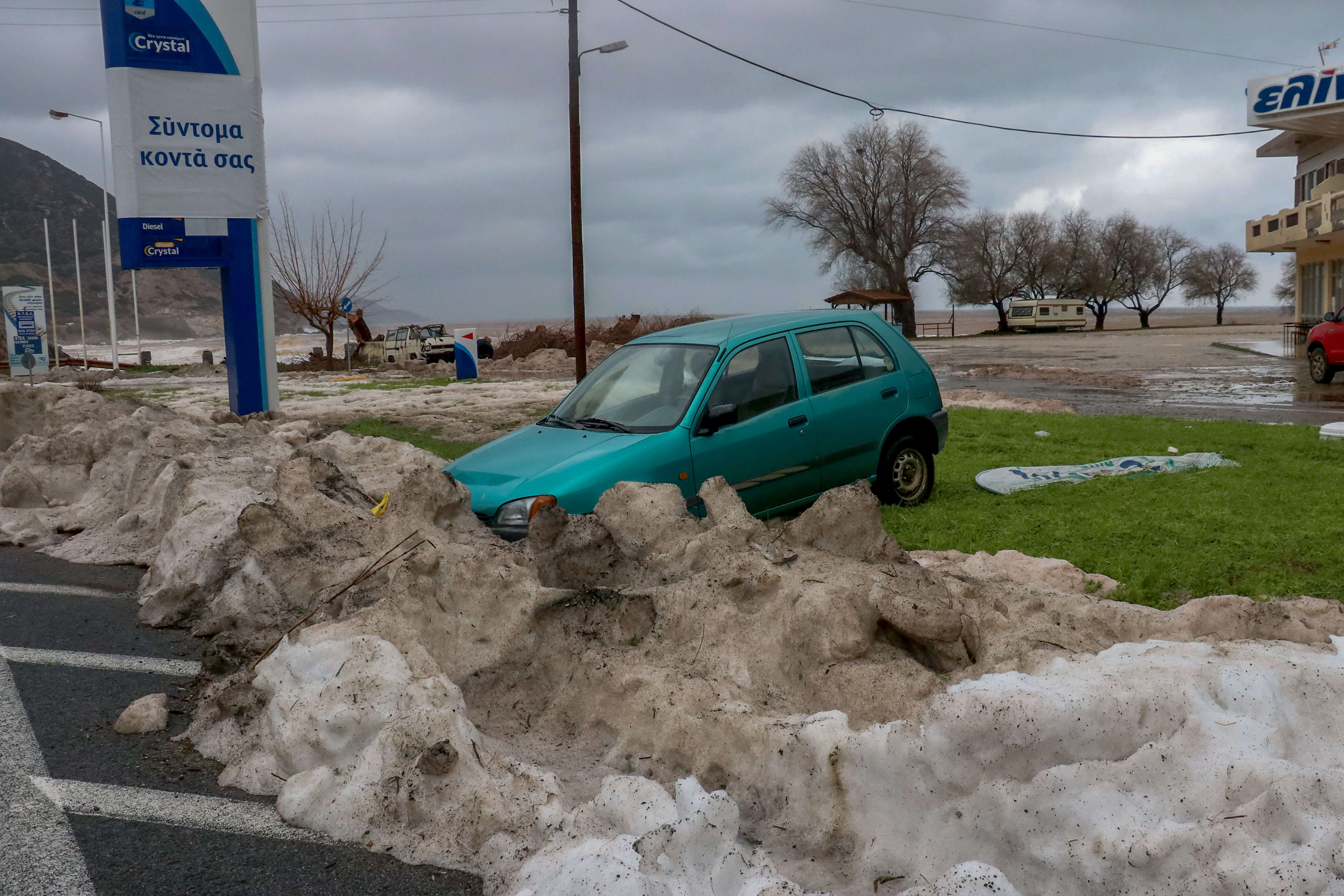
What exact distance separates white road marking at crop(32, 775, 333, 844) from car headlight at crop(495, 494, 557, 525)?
245 cm

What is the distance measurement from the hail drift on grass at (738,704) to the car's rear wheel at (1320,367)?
64.2 feet

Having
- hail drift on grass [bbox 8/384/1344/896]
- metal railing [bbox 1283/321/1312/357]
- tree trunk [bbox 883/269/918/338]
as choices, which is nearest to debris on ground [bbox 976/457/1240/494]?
hail drift on grass [bbox 8/384/1344/896]

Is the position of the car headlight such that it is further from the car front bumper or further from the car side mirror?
the car side mirror

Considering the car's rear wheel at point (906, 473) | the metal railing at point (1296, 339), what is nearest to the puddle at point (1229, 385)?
the metal railing at point (1296, 339)

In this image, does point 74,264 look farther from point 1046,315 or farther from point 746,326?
point 746,326

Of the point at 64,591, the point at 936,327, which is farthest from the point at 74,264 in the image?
the point at 64,591

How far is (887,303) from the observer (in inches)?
2189

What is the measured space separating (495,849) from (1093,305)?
9059 cm

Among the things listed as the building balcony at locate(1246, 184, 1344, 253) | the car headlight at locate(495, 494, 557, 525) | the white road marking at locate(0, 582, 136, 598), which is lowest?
the white road marking at locate(0, 582, 136, 598)

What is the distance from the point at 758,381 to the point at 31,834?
479 cm

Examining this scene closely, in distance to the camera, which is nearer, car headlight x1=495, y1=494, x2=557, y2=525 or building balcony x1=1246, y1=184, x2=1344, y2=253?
car headlight x1=495, y1=494, x2=557, y2=525

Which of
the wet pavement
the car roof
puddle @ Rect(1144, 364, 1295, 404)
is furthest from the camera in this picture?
puddle @ Rect(1144, 364, 1295, 404)

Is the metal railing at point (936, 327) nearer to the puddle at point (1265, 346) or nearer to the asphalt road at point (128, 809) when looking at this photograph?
the puddle at point (1265, 346)

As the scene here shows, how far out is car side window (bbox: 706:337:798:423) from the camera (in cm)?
673
